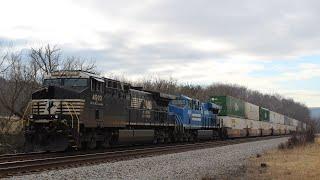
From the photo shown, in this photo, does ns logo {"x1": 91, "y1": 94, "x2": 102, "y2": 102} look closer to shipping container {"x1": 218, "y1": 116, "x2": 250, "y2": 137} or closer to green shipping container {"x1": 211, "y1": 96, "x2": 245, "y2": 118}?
shipping container {"x1": 218, "y1": 116, "x2": 250, "y2": 137}

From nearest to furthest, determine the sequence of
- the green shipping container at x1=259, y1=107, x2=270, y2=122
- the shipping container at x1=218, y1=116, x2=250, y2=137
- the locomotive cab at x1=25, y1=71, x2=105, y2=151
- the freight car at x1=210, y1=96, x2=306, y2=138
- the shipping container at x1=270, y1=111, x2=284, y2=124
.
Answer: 1. the locomotive cab at x1=25, y1=71, x2=105, y2=151
2. the shipping container at x1=218, y1=116, x2=250, y2=137
3. the freight car at x1=210, y1=96, x2=306, y2=138
4. the green shipping container at x1=259, y1=107, x2=270, y2=122
5. the shipping container at x1=270, y1=111, x2=284, y2=124

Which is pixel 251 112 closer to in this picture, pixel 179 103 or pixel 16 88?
pixel 179 103

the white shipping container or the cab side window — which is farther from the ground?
the cab side window

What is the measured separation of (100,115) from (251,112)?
3567 centimetres

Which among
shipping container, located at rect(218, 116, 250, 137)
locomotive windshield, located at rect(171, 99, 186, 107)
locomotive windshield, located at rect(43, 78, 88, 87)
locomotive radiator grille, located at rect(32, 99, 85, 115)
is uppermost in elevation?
locomotive windshield, located at rect(43, 78, 88, 87)

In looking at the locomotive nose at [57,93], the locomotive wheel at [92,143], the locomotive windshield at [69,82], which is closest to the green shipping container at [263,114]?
the locomotive wheel at [92,143]

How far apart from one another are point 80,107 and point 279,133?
55.8 m

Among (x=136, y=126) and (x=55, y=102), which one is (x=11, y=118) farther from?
(x=55, y=102)

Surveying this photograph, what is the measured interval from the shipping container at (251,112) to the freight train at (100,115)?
16.3 m

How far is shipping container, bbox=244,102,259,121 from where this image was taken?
173 ft

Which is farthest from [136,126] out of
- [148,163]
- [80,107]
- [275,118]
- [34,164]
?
[275,118]

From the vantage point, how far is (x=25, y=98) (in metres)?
31.4

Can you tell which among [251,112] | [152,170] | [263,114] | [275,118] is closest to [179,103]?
[152,170]

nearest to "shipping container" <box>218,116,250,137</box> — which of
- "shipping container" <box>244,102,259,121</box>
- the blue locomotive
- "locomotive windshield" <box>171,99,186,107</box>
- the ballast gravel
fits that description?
the blue locomotive
